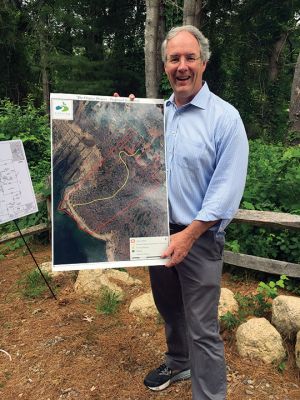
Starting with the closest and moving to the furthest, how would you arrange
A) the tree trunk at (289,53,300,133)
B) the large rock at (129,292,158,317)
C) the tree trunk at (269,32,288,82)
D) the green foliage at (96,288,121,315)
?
1. the large rock at (129,292,158,317)
2. the green foliage at (96,288,121,315)
3. the tree trunk at (289,53,300,133)
4. the tree trunk at (269,32,288,82)

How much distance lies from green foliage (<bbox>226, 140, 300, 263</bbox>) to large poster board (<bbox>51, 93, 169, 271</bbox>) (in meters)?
2.45

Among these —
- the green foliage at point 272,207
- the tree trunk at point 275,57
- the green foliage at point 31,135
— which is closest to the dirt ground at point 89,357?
the green foliage at point 272,207

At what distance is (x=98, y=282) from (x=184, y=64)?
2.84 metres

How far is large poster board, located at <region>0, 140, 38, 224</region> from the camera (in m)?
3.57

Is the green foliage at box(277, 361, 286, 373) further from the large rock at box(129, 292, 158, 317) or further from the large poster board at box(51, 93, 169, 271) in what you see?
the large poster board at box(51, 93, 169, 271)

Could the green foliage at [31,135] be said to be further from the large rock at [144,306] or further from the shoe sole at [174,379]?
the shoe sole at [174,379]

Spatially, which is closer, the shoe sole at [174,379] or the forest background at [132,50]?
the shoe sole at [174,379]

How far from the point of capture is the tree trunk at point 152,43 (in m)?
11.5

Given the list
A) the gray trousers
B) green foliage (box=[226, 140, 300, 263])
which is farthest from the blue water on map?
green foliage (box=[226, 140, 300, 263])

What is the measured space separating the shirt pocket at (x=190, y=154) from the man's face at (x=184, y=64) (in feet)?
A: 0.94

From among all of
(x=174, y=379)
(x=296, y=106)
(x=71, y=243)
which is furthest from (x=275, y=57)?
(x=71, y=243)

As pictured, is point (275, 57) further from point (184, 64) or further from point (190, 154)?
point (190, 154)

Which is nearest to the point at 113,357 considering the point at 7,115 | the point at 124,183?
the point at 124,183

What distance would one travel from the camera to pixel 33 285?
4457 millimetres
